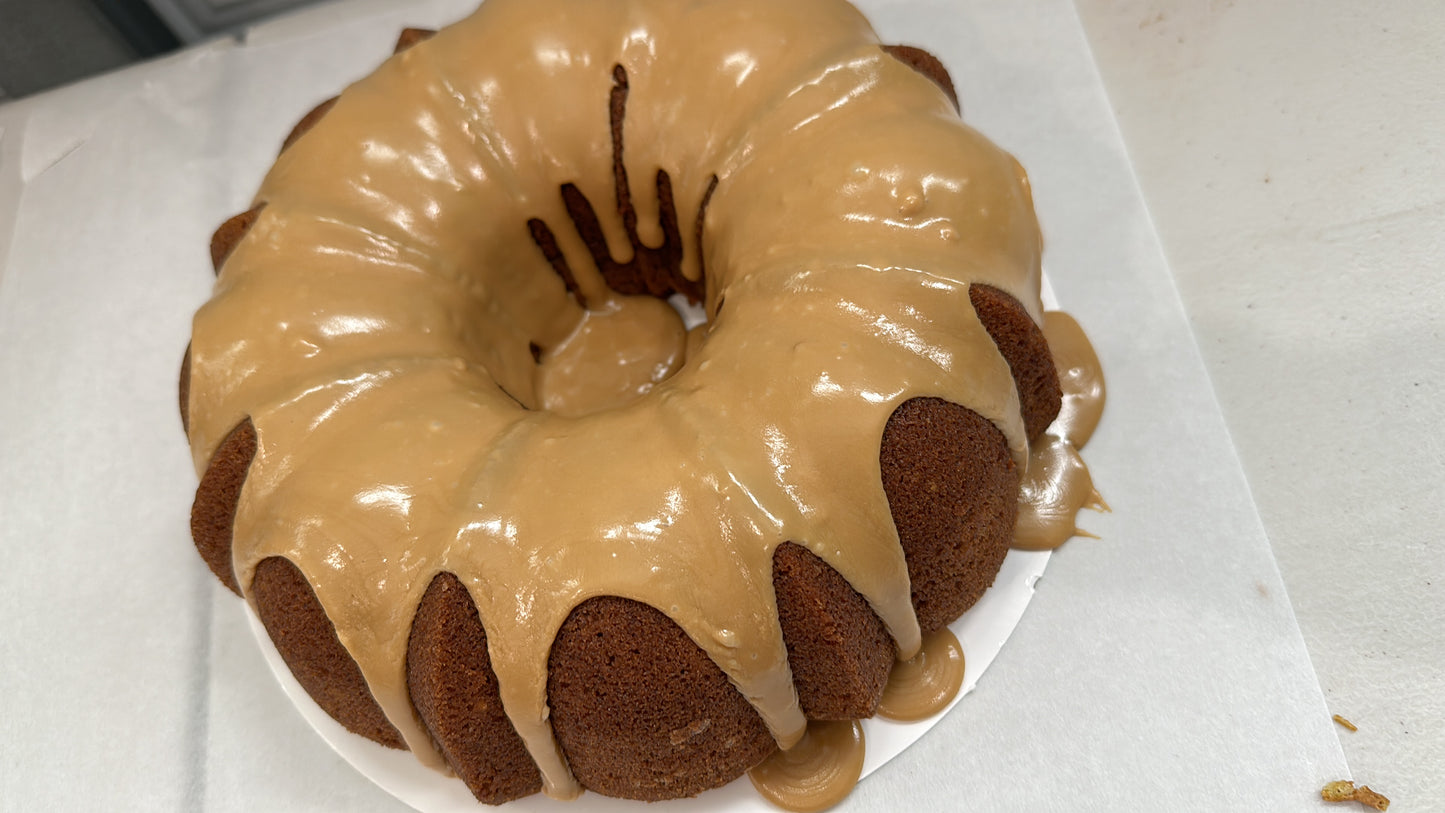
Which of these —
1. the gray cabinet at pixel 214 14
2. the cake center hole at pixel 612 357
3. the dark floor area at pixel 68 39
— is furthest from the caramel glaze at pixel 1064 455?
the dark floor area at pixel 68 39

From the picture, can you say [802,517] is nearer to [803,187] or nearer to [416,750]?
[803,187]

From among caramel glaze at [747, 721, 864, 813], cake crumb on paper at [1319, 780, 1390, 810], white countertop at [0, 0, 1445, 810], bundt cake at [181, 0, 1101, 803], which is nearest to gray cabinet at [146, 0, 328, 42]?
white countertop at [0, 0, 1445, 810]

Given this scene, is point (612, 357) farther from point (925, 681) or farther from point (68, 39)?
point (68, 39)

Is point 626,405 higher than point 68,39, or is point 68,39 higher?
point 68,39

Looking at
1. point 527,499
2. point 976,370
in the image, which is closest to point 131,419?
point 527,499

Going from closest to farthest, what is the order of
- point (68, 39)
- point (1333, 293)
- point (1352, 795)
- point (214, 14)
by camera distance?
Result: point (1352, 795), point (1333, 293), point (68, 39), point (214, 14)

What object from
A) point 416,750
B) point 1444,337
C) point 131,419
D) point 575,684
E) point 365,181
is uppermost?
point 365,181

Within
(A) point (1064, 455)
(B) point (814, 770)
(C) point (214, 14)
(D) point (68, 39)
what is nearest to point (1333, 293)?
(A) point (1064, 455)

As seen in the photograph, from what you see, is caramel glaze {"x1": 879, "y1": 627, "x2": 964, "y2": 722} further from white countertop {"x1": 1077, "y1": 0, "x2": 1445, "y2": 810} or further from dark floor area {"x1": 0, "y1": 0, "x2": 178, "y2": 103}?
dark floor area {"x1": 0, "y1": 0, "x2": 178, "y2": 103}
